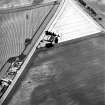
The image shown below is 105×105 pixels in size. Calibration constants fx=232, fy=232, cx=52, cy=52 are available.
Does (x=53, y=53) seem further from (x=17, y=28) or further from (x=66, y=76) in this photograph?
(x=17, y=28)

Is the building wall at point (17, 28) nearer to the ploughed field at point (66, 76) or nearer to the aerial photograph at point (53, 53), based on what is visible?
the aerial photograph at point (53, 53)

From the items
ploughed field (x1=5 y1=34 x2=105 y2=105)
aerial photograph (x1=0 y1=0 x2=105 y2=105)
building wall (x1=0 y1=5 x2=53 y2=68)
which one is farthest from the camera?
building wall (x1=0 y1=5 x2=53 y2=68)

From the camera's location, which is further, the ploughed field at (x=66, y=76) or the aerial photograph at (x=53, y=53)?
the aerial photograph at (x=53, y=53)

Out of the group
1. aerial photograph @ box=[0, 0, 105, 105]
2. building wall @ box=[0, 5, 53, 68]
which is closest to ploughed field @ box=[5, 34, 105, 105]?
aerial photograph @ box=[0, 0, 105, 105]

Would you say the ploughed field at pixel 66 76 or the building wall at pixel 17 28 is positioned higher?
the building wall at pixel 17 28

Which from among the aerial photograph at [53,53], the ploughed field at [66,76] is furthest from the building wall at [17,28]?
the ploughed field at [66,76]

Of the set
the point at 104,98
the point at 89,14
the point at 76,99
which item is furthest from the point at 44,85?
the point at 89,14

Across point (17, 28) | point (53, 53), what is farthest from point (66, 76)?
point (17, 28)

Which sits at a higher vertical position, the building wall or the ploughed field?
the building wall

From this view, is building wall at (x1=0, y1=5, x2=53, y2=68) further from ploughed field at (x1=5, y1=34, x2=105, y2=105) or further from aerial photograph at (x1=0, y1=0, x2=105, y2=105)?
ploughed field at (x1=5, y1=34, x2=105, y2=105)
